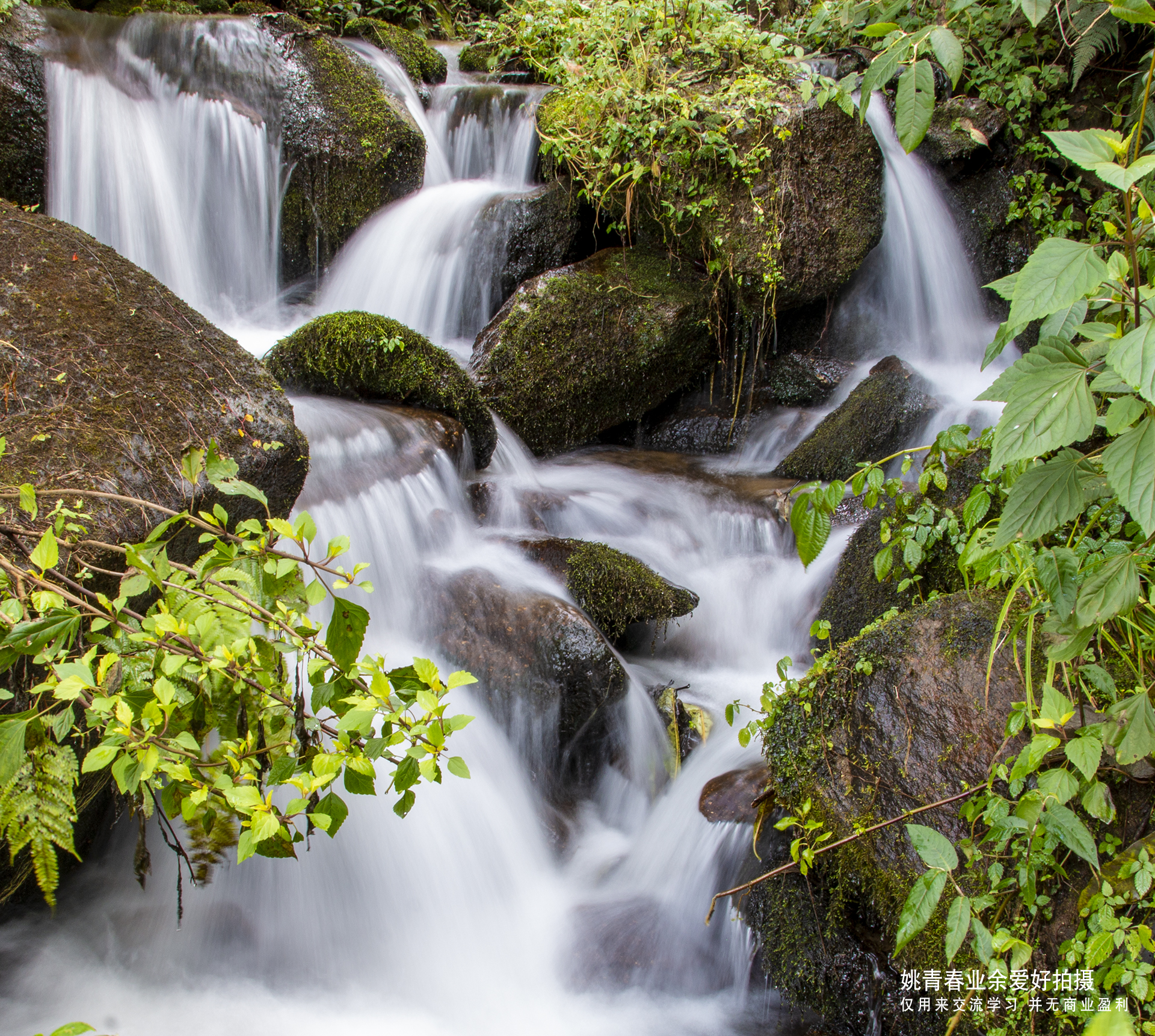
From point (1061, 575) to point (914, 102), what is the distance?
1.20 m

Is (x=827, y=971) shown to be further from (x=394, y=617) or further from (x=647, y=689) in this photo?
(x=394, y=617)

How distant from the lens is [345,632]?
139 centimetres

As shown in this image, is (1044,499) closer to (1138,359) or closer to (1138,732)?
(1138,359)

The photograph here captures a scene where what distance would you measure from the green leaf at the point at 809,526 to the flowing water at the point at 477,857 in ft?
4.23

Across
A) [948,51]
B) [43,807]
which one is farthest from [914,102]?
[43,807]

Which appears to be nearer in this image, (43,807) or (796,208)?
(43,807)

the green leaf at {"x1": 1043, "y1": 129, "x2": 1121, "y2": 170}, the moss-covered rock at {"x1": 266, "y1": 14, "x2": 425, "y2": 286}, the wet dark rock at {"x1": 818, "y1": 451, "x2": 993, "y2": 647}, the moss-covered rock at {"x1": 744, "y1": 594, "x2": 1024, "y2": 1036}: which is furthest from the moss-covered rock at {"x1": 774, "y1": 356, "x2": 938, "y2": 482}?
the moss-covered rock at {"x1": 266, "y1": 14, "x2": 425, "y2": 286}

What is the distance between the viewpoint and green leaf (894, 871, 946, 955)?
6.12 feet

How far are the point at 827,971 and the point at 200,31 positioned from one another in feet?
25.5

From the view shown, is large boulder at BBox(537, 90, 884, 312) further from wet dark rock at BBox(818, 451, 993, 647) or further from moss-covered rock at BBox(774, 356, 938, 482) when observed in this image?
wet dark rock at BBox(818, 451, 993, 647)

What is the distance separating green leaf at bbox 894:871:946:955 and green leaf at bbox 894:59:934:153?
1.73 metres

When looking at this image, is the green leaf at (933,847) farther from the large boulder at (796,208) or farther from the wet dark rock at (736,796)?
the large boulder at (796,208)

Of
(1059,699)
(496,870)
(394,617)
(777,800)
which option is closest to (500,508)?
(394,617)

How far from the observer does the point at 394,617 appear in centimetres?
386
